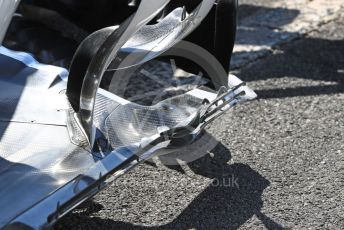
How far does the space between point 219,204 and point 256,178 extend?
332 millimetres

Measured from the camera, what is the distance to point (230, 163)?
3.82m

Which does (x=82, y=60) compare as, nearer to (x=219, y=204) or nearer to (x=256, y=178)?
(x=219, y=204)

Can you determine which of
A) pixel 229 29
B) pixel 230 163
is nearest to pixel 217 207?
pixel 230 163

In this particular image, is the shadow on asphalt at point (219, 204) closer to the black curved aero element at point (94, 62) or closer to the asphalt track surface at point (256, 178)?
the asphalt track surface at point (256, 178)

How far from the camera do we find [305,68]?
5.07 m

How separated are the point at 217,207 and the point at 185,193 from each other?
0.21 metres

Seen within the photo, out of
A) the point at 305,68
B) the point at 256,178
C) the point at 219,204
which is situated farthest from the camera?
the point at 305,68

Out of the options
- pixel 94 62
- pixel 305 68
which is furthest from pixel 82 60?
pixel 305 68

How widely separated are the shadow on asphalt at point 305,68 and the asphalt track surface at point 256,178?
0.7 inches

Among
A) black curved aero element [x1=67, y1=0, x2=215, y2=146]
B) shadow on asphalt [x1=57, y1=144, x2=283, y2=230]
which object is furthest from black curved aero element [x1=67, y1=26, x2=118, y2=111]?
shadow on asphalt [x1=57, y1=144, x2=283, y2=230]

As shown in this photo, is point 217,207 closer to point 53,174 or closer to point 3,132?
point 53,174

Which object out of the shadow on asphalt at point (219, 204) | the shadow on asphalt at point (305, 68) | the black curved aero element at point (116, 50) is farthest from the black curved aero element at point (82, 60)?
the shadow on asphalt at point (305, 68)

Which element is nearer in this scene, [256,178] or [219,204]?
[219,204]

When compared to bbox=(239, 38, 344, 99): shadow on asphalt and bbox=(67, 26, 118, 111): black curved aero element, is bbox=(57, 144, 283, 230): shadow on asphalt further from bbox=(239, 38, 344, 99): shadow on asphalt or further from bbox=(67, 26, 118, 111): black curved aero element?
bbox=(239, 38, 344, 99): shadow on asphalt
